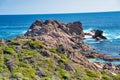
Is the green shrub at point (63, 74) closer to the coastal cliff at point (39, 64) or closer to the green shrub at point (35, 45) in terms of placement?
the coastal cliff at point (39, 64)

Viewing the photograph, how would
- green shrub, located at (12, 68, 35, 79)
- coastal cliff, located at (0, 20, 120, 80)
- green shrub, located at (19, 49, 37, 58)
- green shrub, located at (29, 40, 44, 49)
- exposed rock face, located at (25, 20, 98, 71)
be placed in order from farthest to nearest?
exposed rock face, located at (25, 20, 98, 71) < green shrub, located at (29, 40, 44, 49) < green shrub, located at (19, 49, 37, 58) < coastal cliff, located at (0, 20, 120, 80) < green shrub, located at (12, 68, 35, 79)

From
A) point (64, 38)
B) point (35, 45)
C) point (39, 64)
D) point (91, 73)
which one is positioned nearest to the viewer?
point (39, 64)

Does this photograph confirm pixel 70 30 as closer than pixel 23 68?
No

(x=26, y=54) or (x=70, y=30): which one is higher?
(x=26, y=54)

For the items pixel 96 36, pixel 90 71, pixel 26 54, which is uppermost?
pixel 26 54

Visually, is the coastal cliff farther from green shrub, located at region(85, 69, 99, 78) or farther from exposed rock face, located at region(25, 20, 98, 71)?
exposed rock face, located at region(25, 20, 98, 71)

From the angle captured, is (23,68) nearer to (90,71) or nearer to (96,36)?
(90,71)

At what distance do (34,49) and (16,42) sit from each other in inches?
112

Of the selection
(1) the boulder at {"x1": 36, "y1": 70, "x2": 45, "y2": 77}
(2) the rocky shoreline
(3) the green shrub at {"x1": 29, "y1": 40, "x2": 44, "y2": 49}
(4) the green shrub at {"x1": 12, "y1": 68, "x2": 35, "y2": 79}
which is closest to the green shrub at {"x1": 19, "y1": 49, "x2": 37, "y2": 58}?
(3) the green shrub at {"x1": 29, "y1": 40, "x2": 44, "y2": 49}

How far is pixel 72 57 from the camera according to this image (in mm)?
36312

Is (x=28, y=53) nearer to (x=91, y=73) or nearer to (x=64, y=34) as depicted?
(x=91, y=73)

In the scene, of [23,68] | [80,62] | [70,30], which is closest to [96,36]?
[70,30]

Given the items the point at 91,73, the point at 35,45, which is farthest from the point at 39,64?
the point at 91,73

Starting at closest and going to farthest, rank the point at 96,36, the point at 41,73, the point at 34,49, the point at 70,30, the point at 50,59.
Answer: the point at 41,73, the point at 50,59, the point at 34,49, the point at 70,30, the point at 96,36
